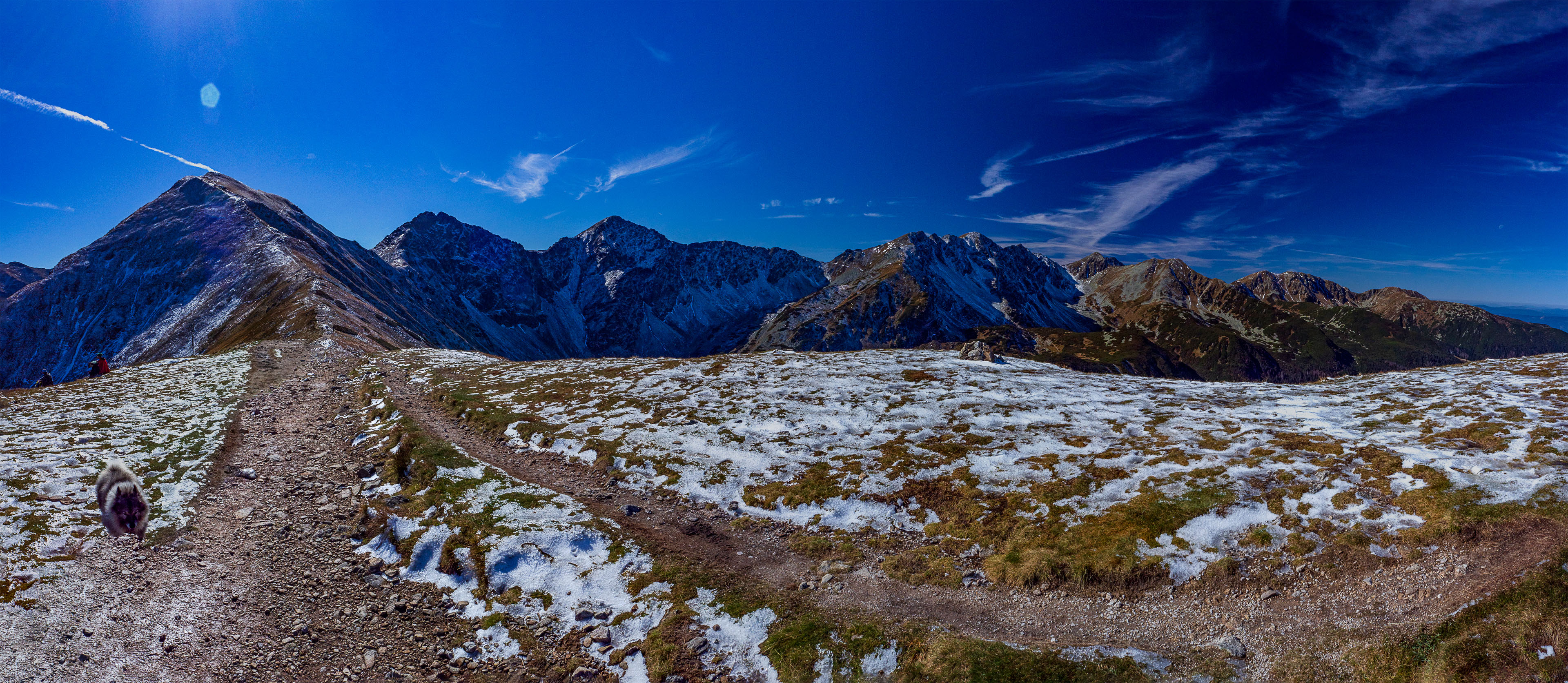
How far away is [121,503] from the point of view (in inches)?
535

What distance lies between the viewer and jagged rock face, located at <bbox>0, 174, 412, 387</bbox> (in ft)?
341

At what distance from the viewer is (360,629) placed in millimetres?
12000

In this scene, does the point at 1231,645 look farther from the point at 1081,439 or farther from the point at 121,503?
the point at 121,503

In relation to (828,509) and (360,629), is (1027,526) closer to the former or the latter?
(828,509)

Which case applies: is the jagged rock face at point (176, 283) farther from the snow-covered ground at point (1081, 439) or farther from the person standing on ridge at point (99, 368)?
the snow-covered ground at point (1081, 439)

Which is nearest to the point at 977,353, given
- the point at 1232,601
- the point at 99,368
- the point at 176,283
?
the point at 1232,601

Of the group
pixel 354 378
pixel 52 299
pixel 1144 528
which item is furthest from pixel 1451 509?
pixel 52 299

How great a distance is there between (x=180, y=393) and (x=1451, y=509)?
5623 centimetres

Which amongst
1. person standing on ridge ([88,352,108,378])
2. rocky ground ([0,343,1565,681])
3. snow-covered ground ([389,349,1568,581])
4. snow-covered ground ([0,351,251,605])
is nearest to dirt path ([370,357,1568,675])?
rocky ground ([0,343,1565,681])

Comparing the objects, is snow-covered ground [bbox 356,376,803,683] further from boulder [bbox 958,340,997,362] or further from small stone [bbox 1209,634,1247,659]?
boulder [bbox 958,340,997,362]

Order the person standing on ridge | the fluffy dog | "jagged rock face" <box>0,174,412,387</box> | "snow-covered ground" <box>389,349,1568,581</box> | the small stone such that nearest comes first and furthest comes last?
the small stone → the fluffy dog → "snow-covered ground" <box>389,349,1568,581</box> → the person standing on ridge → "jagged rock face" <box>0,174,412,387</box>

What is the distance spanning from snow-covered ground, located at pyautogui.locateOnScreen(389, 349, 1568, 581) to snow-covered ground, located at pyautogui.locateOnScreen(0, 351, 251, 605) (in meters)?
11.4

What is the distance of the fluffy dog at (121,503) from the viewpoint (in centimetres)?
1312

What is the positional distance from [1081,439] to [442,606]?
2245 cm
